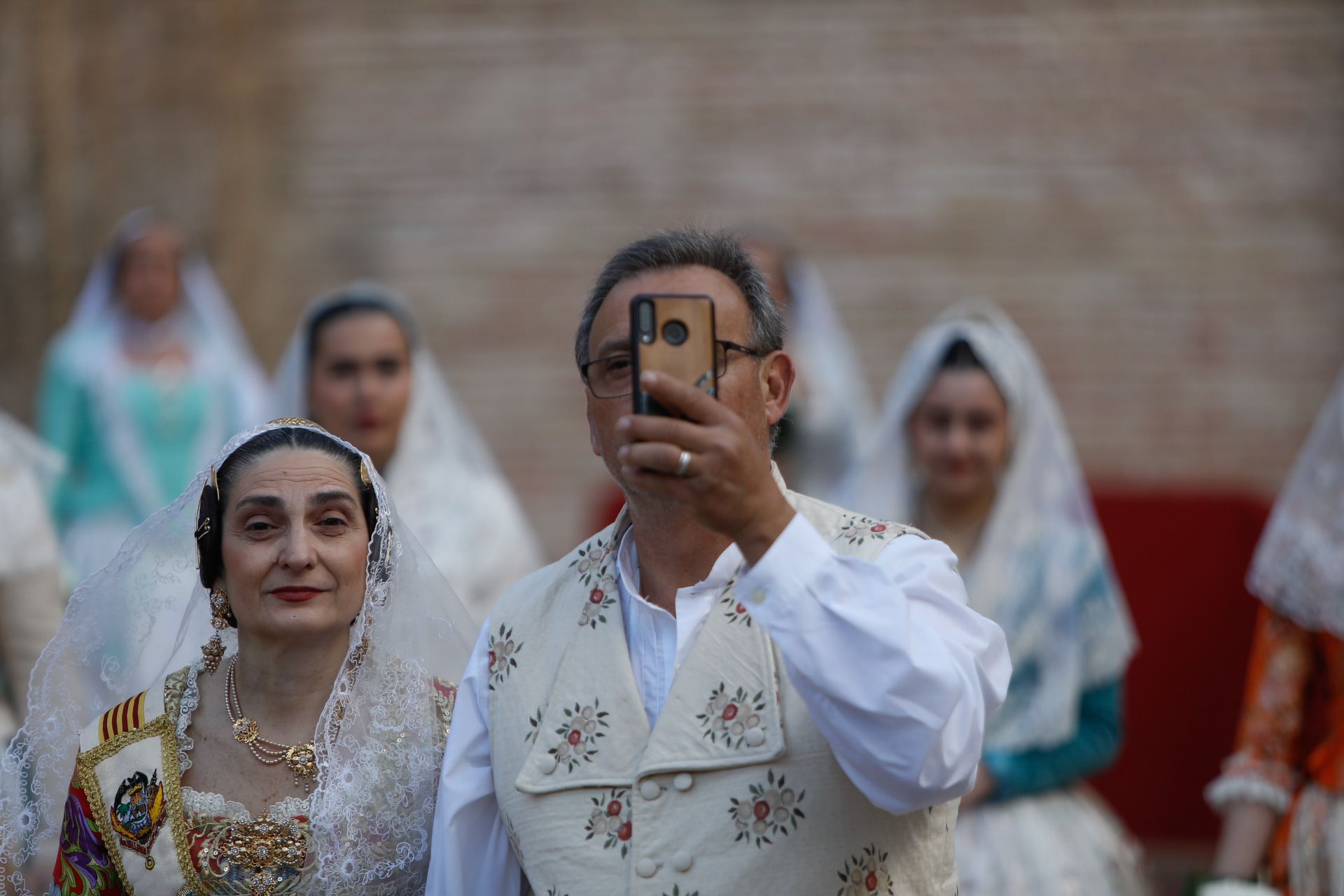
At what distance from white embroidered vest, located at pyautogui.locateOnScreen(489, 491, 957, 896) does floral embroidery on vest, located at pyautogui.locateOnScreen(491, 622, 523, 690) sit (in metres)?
0.02

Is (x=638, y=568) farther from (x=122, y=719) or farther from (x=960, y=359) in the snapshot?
(x=960, y=359)

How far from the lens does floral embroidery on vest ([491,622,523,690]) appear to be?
8.14ft

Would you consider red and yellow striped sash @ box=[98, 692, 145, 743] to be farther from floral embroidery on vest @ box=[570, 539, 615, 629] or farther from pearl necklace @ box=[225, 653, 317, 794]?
floral embroidery on vest @ box=[570, 539, 615, 629]

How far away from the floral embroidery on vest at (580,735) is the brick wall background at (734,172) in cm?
481

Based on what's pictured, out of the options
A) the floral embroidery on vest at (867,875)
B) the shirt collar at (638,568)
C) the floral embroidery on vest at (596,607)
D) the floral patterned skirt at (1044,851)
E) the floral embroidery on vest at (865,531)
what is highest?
the floral embroidery on vest at (865,531)

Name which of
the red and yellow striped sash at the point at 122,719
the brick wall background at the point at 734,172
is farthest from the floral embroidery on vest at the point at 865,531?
the brick wall background at the point at 734,172

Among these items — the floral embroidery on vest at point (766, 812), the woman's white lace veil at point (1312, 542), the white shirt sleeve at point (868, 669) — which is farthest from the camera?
the woman's white lace veil at point (1312, 542)

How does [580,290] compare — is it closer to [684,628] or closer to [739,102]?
[739,102]

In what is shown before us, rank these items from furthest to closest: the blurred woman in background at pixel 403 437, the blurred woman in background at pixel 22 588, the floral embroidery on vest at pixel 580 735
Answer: the blurred woman in background at pixel 403 437
the blurred woman in background at pixel 22 588
the floral embroidery on vest at pixel 580 735

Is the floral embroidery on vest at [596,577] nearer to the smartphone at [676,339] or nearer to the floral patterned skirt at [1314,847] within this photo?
the smartphone at [676,339]

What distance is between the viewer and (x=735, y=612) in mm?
2336

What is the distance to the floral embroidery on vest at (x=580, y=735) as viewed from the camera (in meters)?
2.32

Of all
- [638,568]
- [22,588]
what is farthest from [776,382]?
[22,588]

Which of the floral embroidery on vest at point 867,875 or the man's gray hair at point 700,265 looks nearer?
the floral embroidery on vest at point 867,875
